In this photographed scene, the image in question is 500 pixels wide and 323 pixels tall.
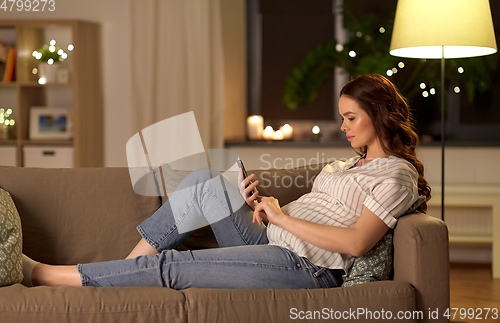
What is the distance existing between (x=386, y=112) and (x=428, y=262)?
0.48m

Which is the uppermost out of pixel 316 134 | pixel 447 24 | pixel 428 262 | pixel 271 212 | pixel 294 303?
pixel 447 24

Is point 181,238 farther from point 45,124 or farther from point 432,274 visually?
point 45,124

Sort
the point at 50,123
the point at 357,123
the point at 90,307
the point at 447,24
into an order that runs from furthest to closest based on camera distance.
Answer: the point at 50,123
the point at 447,24
the point at 357,123
the point at 90,307

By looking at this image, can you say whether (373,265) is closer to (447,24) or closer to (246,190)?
(246,190)

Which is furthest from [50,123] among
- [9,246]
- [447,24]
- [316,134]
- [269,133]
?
[447,24]

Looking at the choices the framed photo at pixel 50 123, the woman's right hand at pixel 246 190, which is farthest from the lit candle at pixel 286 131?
the woman's right hand at pixel 246 190

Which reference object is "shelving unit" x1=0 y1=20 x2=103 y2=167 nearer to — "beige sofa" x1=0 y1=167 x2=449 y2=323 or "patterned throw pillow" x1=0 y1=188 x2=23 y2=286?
"patterned throw pillow" x1=0 y1=188 x2=23 y2=286

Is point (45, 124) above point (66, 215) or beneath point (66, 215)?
above

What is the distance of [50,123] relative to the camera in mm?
3283

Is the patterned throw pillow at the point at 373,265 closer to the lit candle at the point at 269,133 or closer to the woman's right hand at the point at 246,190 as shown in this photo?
the woman's right hand at the point at 246,190

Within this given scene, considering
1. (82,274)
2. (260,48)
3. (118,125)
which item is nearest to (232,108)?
(260,48)

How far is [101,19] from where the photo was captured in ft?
11.3

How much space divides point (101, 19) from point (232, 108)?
1.17 meters

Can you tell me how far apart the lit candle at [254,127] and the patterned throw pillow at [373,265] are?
2.01 meters
